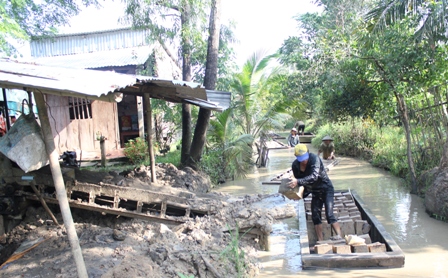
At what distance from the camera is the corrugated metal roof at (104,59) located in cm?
1424

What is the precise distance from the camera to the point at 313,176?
5.57m

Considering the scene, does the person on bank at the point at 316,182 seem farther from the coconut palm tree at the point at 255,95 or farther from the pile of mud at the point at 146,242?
the coconut palm tree at the point at 255,95

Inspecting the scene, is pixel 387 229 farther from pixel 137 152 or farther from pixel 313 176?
pixel 137 152

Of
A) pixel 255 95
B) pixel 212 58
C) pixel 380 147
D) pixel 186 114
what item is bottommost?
pixel 380 147

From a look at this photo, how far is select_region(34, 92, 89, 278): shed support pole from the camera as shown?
12.6 feet

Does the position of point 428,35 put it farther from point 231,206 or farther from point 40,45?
point 40,45

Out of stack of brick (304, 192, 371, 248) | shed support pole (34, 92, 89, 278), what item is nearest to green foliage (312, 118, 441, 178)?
stack of brick (304, 192, 371, 248)

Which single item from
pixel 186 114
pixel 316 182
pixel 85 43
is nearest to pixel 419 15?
pixel 316 182

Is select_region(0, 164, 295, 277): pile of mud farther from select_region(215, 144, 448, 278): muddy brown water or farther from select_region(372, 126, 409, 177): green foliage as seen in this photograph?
select_region(372, 126, 409, 177): green foliage

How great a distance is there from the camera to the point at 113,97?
4.19 metres

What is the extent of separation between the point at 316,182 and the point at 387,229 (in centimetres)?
236

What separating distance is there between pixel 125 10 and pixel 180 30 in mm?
1586

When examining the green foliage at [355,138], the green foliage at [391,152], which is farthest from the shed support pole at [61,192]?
the green foliage at [355,138]

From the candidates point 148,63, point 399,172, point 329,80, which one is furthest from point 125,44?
point 399,172
